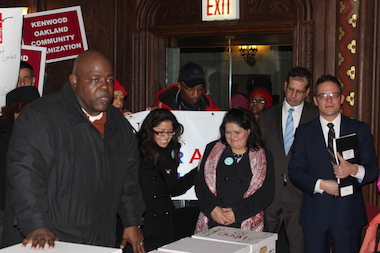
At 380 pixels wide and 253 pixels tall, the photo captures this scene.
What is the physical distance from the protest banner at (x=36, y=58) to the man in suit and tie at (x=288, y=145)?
2.24 m

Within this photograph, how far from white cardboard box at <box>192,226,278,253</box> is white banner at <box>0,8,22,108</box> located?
2.00m

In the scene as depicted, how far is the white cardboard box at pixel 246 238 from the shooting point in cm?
301

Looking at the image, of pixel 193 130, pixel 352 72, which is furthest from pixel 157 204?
pixel 352 72

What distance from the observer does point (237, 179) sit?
14.2ft

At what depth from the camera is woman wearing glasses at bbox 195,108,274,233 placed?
14.0ft

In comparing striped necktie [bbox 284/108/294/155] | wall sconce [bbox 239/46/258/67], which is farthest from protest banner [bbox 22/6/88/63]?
striped necktie [bbox 284/108/294/155]

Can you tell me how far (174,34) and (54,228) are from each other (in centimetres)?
415

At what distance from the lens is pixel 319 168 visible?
14.6ft

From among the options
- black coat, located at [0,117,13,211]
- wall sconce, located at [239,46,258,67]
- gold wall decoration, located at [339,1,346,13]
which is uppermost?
gold wall decoration, located at [339,1,346,13]

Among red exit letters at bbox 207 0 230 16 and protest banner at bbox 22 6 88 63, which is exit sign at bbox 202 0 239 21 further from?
protest banner at bbox 22 6 88 63

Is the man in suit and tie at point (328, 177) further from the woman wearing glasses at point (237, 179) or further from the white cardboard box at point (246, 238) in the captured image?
the white cardboard box at point (246, 238)

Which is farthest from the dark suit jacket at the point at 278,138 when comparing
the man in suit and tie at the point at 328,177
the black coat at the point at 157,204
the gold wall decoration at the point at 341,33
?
the gold wall decoration at the point at 341,33

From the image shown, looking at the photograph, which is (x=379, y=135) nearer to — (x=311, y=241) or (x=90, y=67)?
(x=311, y=241)

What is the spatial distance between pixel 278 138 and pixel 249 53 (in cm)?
224
